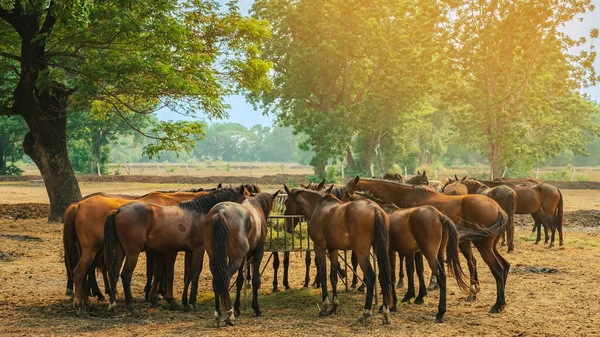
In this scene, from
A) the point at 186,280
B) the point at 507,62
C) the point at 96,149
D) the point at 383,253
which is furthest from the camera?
the point at 96,149

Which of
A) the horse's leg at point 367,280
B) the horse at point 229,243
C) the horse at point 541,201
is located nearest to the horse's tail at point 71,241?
the horse at point 229,243

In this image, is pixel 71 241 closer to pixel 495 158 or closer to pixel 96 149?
pixel 495 158

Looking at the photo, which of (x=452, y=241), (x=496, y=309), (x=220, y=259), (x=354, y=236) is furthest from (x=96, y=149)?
(x=496, y=309)

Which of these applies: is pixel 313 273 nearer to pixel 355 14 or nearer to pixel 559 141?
pixel 355 14

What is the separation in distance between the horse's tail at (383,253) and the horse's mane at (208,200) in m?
2.56

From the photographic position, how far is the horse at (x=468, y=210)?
10070 millimetres

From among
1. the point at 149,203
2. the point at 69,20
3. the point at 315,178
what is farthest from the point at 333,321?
the point at 315,178

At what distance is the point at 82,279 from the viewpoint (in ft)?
31.4

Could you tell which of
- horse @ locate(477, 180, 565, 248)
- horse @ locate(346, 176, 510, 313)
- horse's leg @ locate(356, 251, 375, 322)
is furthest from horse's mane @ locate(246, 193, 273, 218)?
horse @ locate(477, 180, 565, 248)

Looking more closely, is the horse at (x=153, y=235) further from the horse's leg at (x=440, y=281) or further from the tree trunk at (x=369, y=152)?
the tree trunk at (x=369, y=152)

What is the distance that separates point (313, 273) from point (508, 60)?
1192 inches

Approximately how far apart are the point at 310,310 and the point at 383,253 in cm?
171

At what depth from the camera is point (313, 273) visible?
13234mm

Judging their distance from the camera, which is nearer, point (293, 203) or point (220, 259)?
point (220, 259)
